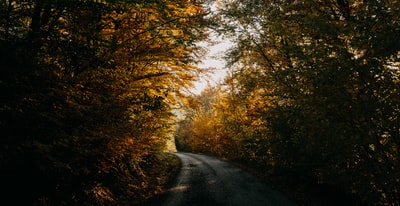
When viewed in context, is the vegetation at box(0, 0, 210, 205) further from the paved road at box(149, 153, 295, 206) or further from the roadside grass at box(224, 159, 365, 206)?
the roadside grass at box(224, 159, 365, 206)

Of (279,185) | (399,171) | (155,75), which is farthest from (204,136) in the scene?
(399,171)

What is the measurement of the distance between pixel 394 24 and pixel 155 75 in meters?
5.89

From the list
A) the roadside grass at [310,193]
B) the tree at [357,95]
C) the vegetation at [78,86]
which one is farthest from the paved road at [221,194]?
the tree at [357,95]

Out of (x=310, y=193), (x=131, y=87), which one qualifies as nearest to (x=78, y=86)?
(x=131, y=87)

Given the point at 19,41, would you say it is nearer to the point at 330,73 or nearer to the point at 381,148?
the point at 330,73

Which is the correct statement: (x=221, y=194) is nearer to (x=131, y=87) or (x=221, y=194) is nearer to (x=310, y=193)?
(x=310, y=193)

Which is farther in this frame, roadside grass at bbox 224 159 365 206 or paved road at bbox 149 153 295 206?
paved road at bbox 149 153 295 206

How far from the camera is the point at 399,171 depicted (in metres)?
5.12

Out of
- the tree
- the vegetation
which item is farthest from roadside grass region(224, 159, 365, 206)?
the vegetation

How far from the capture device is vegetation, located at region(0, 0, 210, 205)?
169 inches

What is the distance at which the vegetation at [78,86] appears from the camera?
430cm

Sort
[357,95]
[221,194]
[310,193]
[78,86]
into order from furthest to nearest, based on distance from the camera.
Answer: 1. [221,194]
2. [310,193]
3. [357,95]
4. [78,86]

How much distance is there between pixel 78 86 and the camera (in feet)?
17.6

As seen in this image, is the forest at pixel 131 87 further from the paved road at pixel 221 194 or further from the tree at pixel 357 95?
the paved road at pixel 221 194
